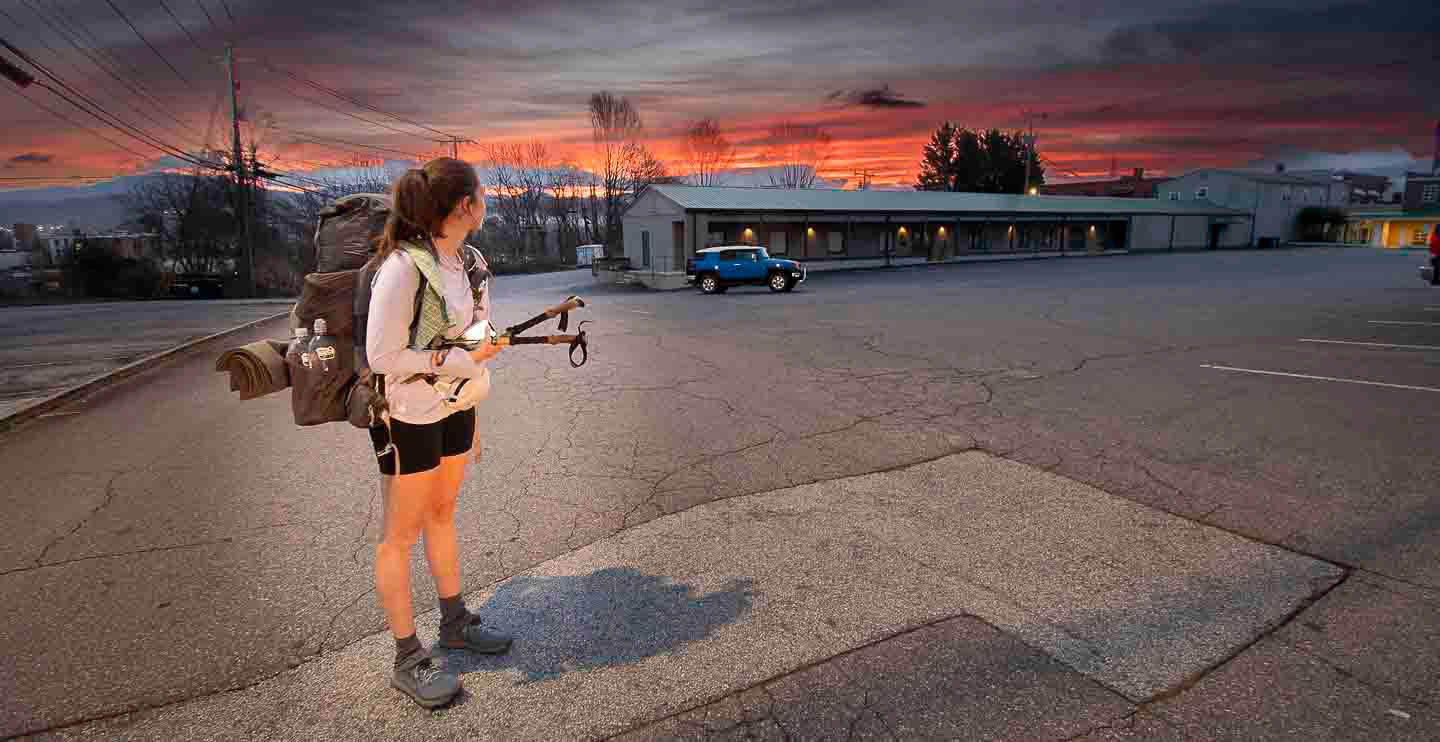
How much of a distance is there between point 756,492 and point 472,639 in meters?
2.29

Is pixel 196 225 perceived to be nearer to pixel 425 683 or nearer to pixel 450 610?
pixel 450 610

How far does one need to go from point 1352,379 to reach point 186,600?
1121cm

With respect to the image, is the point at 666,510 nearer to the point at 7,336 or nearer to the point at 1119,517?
the point at 1119,517

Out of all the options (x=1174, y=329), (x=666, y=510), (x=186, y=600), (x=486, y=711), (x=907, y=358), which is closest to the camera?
(x=486, y=711)

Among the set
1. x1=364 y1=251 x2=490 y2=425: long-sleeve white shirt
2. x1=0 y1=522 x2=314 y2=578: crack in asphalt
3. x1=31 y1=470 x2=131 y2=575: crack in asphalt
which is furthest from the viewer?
x1=31 y1=470 x2=131 y2=575: crack in asphalt

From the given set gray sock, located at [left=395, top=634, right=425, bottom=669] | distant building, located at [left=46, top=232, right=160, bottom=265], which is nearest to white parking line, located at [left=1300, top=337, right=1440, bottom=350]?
gray sock, located at [left=395, top=634, right=425, bottom=669]

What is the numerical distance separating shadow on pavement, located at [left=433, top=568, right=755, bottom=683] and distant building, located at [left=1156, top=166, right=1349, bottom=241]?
248 feet

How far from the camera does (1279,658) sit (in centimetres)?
287

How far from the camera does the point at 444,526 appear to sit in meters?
2.87

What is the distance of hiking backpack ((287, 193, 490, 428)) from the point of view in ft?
8.13

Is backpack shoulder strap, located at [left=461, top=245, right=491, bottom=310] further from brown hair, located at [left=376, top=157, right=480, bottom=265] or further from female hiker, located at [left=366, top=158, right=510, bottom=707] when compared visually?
brown hair, located at [left=376, top=157, right=480, bottom=265]

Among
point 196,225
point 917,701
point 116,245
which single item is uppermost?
point 196,225

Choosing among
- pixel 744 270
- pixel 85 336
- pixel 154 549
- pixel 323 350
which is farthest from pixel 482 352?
pixel 744 270

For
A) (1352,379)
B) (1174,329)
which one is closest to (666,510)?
(1352,379)
